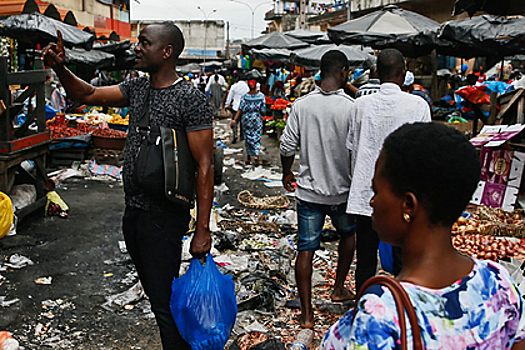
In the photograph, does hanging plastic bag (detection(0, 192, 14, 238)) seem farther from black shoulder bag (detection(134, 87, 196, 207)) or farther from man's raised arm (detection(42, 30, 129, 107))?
black shoulder bag (detection(134, 87, 196, 207))

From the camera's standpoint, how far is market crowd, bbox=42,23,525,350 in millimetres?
1394

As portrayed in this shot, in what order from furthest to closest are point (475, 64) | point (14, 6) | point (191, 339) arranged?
point (475, 64) → point (14, 6) → point (191, 339)

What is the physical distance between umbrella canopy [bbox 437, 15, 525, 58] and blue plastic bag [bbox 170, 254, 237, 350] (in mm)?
6971

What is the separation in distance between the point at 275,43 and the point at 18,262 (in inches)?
568

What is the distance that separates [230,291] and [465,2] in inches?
175

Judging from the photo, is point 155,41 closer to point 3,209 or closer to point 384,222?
point 384,222

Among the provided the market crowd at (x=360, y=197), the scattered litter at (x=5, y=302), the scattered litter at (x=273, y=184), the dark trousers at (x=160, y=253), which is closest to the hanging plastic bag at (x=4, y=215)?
the scattered litter at (x=5, y=302)

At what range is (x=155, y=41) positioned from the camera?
2.94 m

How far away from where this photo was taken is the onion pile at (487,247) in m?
5.45

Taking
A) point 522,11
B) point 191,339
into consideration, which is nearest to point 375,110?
point 191,339

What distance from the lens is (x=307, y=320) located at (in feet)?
14.0

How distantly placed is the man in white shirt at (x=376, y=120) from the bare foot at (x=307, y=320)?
86 cm

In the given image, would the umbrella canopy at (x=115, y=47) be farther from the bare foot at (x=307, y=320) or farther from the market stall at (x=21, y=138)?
Answer: the bare foot at (x=307, y=320)

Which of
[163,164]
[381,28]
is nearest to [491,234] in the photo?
[163,164]
